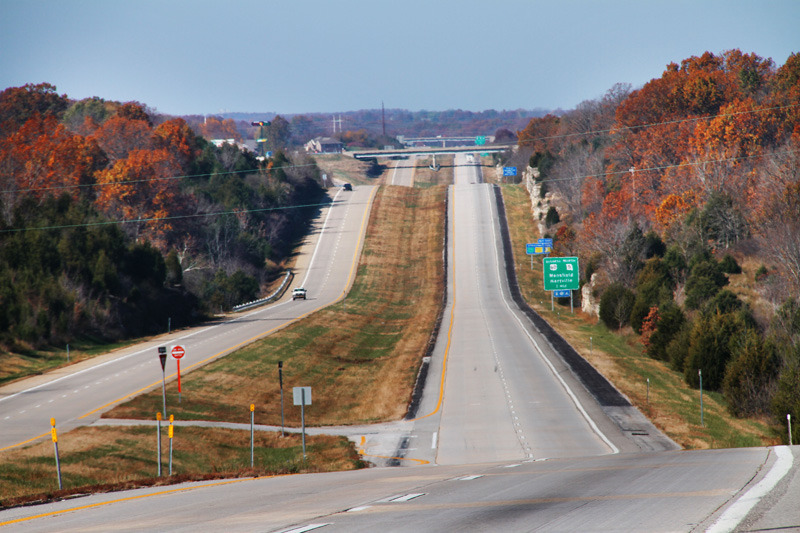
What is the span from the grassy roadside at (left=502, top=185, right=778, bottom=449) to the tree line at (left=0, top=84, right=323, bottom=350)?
34.4m

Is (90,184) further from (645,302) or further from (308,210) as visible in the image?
(645,302)

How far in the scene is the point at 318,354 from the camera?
198 feet

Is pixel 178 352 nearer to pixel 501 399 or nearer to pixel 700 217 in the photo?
pixel 501 399

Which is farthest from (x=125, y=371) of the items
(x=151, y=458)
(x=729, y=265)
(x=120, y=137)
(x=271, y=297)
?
(x=120, y=137)

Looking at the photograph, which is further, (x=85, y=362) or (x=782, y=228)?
(x=782, y=228)

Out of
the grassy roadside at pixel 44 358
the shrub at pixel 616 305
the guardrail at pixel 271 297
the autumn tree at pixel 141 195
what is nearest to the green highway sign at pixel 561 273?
the shrub at pixel 616 305

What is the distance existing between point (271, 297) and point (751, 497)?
283 ft

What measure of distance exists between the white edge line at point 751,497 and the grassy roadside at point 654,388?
18.8m

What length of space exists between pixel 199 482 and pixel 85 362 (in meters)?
34.6

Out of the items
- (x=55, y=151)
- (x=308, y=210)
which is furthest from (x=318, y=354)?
(x=308, y=210)

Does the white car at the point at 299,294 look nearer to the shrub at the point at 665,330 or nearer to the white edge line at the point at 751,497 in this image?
the shrub at the point at 665,330

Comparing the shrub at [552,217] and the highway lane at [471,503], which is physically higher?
the shrub at [552,217]

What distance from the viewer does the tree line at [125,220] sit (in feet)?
205

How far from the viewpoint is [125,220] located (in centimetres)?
10319
